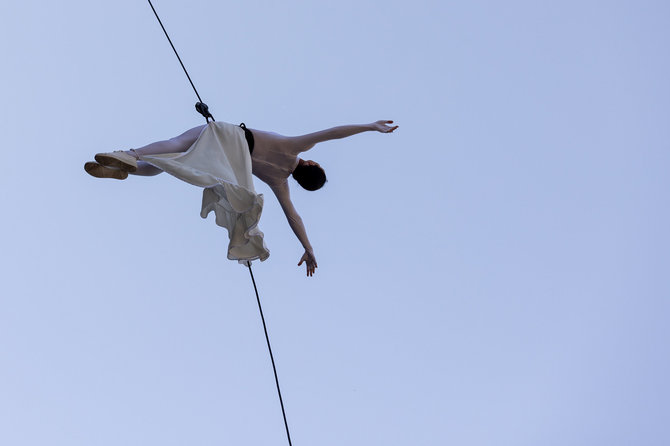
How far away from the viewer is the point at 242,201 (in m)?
4.43

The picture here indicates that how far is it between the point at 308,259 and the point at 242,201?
1.16m

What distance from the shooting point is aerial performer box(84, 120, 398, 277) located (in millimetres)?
4320

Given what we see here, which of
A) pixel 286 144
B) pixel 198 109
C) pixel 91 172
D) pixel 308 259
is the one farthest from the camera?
pixel 308 259

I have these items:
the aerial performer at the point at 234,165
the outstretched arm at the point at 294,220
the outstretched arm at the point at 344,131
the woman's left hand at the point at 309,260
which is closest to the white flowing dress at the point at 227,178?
the aerial performer at the point at 234,165

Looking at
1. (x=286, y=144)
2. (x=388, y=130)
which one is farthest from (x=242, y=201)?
(x=388, y=130)

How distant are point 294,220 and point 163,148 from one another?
1158 millimetres

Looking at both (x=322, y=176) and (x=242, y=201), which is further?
(x=322, y=176)

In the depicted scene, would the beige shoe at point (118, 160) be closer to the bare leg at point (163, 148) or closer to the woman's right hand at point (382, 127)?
the bare leg at point (163, 148)

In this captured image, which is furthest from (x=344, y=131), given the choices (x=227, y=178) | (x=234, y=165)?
(x=227, y=178)

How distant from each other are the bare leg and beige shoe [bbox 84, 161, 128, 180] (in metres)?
0.08

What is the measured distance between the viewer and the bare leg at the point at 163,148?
14.4ft

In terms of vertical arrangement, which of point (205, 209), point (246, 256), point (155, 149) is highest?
point (155, 149)

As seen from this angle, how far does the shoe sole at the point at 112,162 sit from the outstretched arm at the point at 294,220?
3.75 feet

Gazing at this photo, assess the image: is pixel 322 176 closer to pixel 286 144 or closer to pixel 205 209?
pixel 286 144
